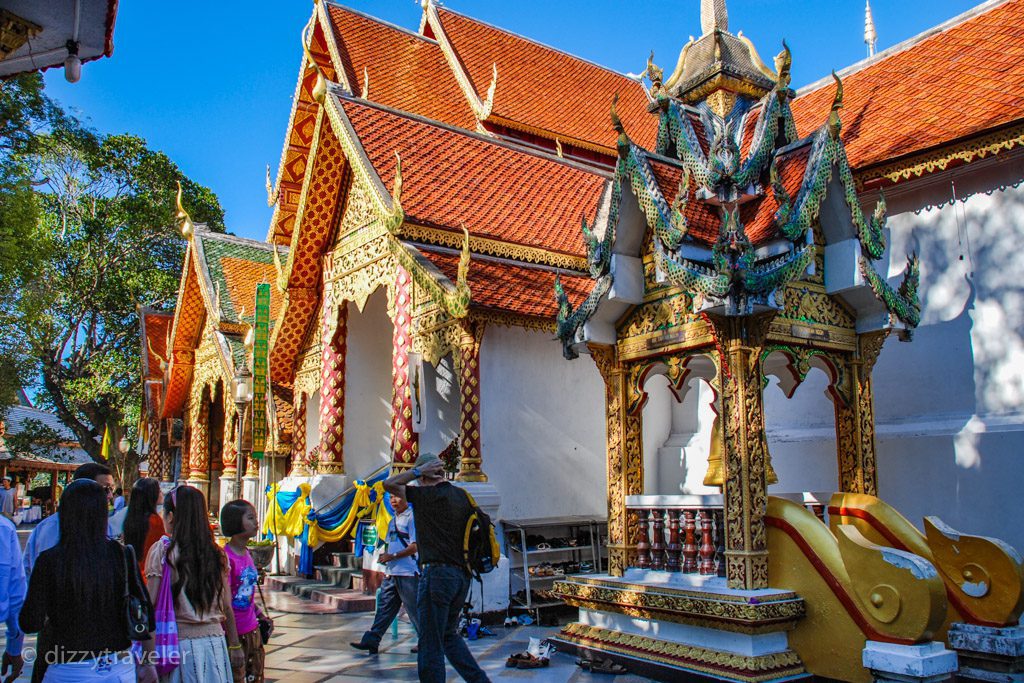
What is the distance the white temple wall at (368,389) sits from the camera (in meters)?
11.5

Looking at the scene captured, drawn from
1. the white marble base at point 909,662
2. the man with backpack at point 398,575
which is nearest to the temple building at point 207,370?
the man with backpack at point 398,575

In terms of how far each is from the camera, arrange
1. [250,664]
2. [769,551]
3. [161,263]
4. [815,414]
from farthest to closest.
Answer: [161,263]
[815,414]
[769,551]
[250,664]

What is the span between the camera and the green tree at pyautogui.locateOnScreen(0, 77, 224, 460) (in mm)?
23906

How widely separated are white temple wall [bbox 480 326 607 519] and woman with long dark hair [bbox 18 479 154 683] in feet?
18.3

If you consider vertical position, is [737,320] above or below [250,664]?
above

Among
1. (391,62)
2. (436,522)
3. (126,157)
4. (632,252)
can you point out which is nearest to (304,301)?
(391,62)

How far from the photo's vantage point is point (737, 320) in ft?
17.6

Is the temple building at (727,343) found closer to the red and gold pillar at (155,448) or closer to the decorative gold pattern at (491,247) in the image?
the decorative gold pattern at (491,247)

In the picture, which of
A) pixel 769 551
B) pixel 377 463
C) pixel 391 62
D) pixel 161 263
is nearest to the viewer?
pixel 769 551

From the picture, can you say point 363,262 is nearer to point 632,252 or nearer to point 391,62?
point 632,252

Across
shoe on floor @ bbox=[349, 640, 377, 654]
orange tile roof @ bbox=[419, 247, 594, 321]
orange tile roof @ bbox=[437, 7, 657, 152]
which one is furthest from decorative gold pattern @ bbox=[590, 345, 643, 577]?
orange tile roof @ bbox=[437, 7, 657, 152]

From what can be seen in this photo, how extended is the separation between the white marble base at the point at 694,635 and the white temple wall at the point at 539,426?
8.67 ft

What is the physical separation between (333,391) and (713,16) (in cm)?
663

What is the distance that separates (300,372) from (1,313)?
7.93m
